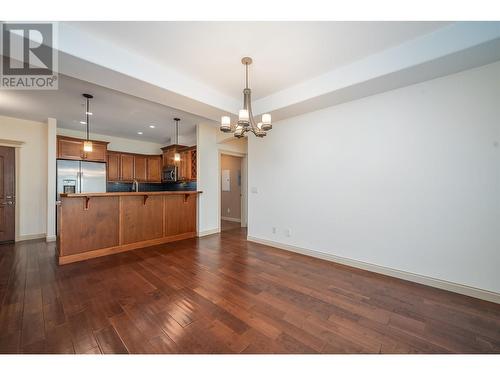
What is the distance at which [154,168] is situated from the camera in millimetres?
6684

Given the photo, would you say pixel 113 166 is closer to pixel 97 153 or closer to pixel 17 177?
pixel 97 153

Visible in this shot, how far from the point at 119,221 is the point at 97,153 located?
2811 mm

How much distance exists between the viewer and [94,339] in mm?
1536

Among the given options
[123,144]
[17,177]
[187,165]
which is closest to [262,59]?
[187,165]

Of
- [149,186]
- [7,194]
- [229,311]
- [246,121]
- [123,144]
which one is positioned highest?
[123,144]

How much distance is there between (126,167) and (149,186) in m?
1.02

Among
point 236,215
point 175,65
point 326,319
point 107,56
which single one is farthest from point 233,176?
point 326,319

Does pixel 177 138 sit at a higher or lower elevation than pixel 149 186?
higher

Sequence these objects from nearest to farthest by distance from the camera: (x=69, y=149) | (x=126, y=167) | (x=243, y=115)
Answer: (x=243, y=115)
(x=69, y=149)
(x=126, y=167)

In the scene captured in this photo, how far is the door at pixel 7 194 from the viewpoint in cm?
427

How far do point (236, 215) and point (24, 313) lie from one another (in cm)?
544

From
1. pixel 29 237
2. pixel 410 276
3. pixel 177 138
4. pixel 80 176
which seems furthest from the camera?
pixel 177 138


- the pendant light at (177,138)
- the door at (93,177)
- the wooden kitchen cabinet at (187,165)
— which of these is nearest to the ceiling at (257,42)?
the pendant light at (177,138)
